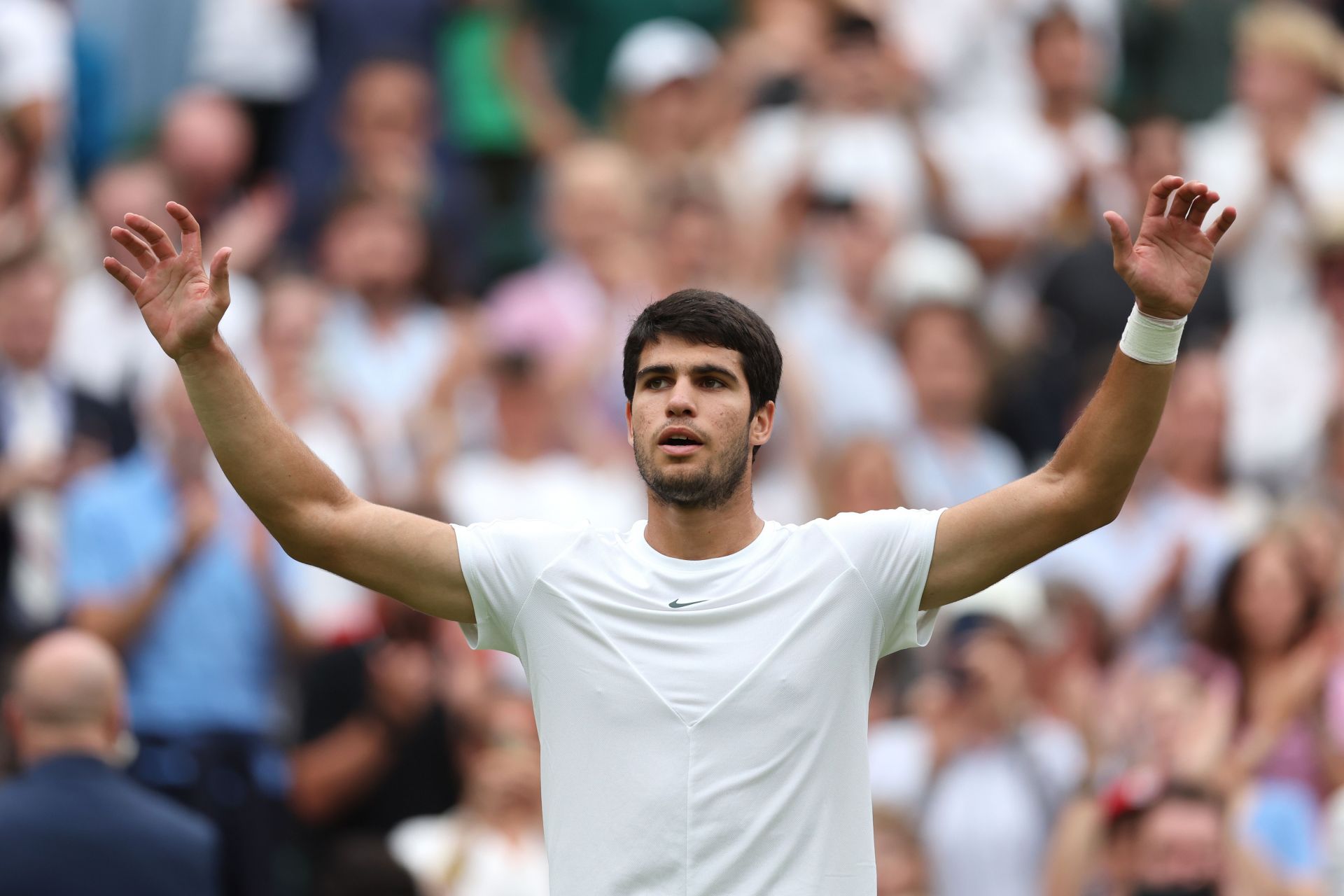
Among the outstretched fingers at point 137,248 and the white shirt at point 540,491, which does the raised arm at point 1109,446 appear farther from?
the white shirt at point 540,491

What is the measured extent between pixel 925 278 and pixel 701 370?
6546mm

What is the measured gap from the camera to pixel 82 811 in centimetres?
645

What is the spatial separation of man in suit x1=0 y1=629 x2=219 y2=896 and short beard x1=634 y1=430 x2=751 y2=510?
94.2 inches

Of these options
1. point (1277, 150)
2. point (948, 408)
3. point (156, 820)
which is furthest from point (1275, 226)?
point (156, 820)

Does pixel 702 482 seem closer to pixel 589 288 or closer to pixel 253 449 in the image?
pixel 253 449

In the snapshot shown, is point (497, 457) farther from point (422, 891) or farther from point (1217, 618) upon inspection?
point (1217, 618)

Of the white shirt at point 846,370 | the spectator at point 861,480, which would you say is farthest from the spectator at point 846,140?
the spectator at point 861,480

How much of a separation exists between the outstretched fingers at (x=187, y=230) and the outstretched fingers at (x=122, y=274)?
118mm

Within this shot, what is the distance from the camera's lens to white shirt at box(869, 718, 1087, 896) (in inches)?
340

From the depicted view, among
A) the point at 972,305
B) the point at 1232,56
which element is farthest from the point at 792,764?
the point at 1232,56

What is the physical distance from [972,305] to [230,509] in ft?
13.0

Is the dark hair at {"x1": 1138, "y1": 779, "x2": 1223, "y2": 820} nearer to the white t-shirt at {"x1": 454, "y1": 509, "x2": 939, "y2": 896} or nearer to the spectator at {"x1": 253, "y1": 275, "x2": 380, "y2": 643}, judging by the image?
the white t-shirt at {"x1": 454, "y1": 509, "x2": 939, "y2": 896}

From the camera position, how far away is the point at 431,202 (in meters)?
12.0

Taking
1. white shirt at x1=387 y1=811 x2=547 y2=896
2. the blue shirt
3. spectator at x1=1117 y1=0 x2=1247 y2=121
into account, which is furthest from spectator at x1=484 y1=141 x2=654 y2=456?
spectator at x1=1117 y1=0 x2=1247 y2=121
